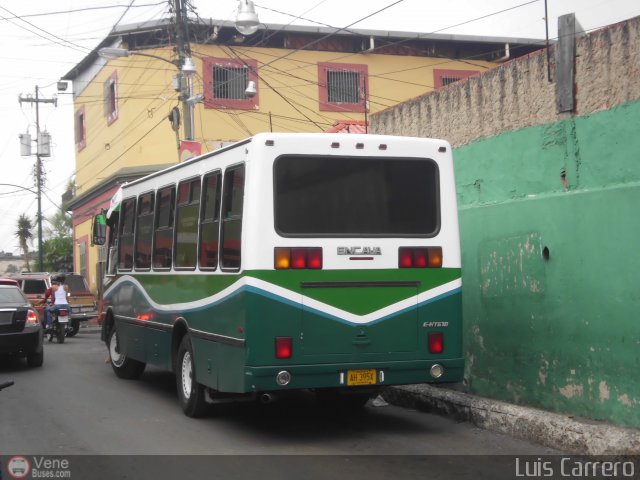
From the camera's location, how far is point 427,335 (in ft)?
28.5

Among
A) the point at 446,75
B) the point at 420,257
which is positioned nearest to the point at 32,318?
the point at 420,257

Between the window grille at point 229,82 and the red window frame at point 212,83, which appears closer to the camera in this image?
→ the red window frame at point 212,83

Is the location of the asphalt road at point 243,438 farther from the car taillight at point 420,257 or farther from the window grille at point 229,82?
the window grille at point 229,82

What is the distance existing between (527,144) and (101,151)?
27.6m

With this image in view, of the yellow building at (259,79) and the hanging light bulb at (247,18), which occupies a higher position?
the yellow building at (259,79)

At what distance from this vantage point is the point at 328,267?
8.41 metres

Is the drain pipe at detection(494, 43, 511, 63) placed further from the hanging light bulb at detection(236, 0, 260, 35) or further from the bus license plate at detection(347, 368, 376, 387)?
the bus license plate at detection(347, 368, 376, 387)

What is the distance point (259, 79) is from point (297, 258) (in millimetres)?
22502

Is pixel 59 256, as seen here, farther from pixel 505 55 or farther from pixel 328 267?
pixel 328 267

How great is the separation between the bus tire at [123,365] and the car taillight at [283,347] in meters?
5.71

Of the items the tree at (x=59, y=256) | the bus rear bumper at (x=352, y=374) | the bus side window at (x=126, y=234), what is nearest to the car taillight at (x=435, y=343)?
the bus rear bumper at (x=352, y=374)

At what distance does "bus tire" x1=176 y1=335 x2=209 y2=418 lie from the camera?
384 inches

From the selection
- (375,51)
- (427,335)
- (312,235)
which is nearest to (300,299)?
(312,235)

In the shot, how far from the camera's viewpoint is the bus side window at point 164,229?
10852 millimetres
